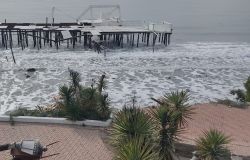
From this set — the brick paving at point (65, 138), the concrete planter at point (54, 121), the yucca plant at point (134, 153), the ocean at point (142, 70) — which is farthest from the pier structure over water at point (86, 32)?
the yucca plant at point (134, 153)

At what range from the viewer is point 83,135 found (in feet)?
55.4

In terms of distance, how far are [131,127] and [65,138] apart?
6982mm

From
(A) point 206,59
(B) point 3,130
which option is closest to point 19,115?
(B) point 3,130

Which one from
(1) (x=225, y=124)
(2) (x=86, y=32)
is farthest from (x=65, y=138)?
(2) (x=86, y=32)

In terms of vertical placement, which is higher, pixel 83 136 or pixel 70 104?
pixel 70 104

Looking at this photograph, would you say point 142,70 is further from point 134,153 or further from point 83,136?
point 134,153

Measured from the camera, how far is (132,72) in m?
36.7

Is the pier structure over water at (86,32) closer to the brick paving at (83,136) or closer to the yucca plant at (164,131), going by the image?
the brick paving at (83,136)

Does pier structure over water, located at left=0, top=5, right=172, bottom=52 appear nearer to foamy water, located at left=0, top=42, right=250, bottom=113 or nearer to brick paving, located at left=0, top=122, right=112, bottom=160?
foamy water, located at left=0, top=42, right=250, bottom=113

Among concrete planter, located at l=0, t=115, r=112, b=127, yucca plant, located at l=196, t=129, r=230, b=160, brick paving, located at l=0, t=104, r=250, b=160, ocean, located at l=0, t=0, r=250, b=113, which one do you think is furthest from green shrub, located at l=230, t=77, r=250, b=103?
yucca plant, located at l=196, t=129, r=230, b=160

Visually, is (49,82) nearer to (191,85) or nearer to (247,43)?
(191,85)

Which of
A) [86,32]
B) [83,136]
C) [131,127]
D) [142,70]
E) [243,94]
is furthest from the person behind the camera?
[86,32]

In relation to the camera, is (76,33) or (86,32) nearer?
(86,32)

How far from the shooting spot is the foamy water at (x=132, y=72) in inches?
1144
